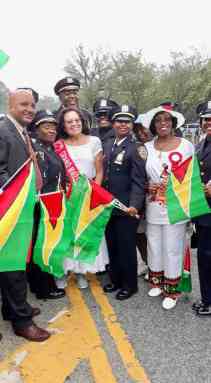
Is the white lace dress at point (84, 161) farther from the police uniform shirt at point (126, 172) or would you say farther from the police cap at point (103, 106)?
the police cap at point (103, 106)

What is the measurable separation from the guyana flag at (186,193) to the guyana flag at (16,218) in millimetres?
1339

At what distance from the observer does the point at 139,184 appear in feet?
12.8

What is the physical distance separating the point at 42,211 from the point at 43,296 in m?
1.02

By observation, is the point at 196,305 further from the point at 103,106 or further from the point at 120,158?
the point at 103,106

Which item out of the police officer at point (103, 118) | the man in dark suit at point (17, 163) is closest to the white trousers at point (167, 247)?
the man in dark suit at point (17, 163)

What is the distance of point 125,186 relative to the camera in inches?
161

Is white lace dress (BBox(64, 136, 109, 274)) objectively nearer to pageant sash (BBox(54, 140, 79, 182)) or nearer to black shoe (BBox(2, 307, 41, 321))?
pageant sash (BBox(54, 140, 79, 182))

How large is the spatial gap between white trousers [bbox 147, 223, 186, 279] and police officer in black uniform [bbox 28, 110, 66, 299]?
109cm

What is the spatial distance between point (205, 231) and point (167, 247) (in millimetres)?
478

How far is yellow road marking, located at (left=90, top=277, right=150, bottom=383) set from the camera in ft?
9.30

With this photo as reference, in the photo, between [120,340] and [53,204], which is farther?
[53,204]

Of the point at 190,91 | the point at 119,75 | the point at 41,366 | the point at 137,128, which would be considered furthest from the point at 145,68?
the point at 41,366

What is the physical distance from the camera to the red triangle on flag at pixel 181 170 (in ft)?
12.1

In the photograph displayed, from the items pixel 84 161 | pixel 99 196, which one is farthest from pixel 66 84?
pixel 99 196
